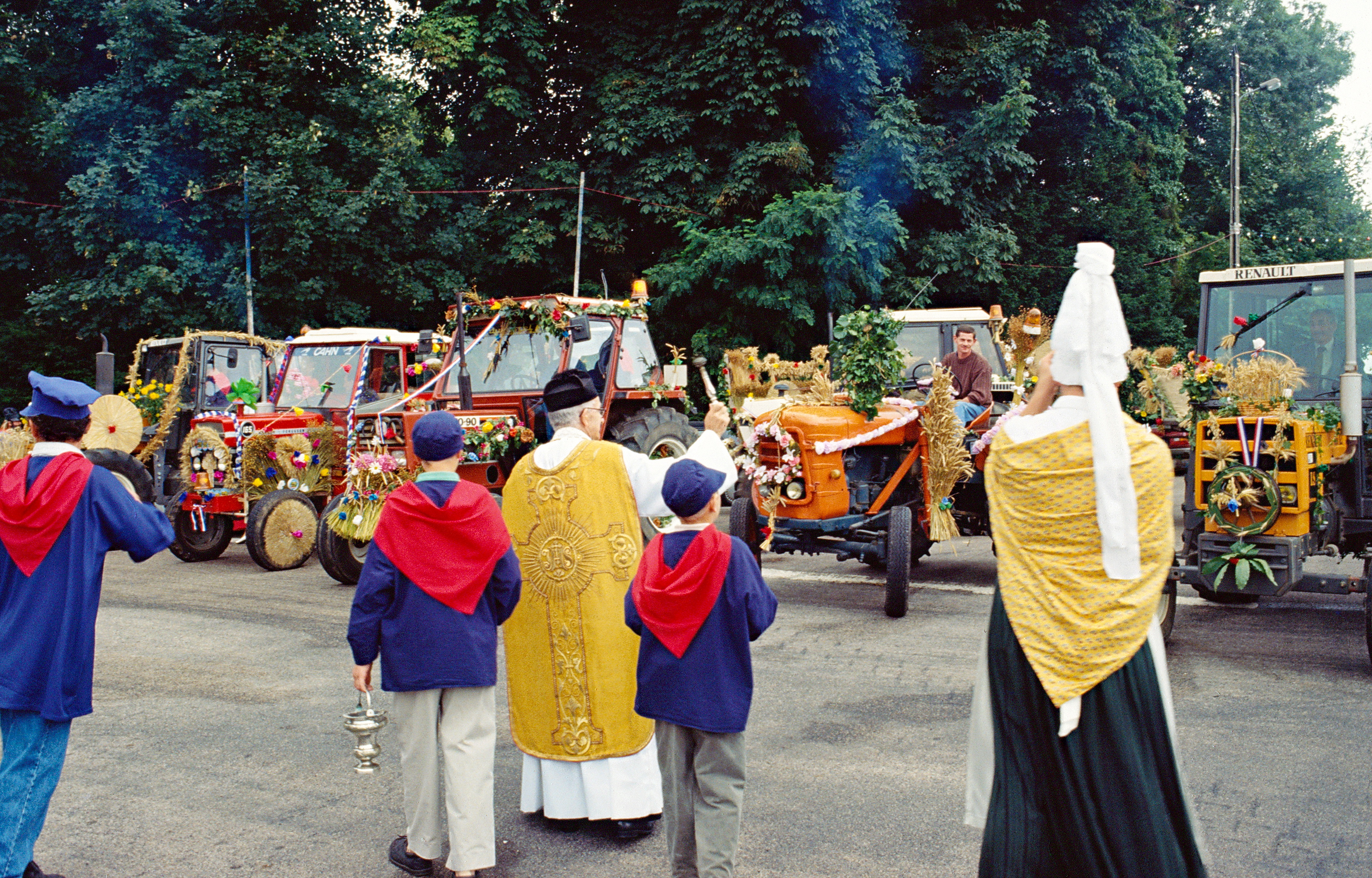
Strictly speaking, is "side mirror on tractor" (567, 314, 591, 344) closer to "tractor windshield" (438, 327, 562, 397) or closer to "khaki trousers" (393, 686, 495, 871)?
"tractor windshield" (438, 327, 562, 397)

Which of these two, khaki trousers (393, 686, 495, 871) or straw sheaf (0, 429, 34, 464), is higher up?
straw sheaf (0, 429, 34, 464)

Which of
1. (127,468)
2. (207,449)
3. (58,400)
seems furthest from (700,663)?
(207,449)

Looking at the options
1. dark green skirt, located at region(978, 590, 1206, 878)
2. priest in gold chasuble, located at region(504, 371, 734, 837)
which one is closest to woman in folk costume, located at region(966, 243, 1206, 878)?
dark green skirt, located at region(978, 590, 1206, 878)

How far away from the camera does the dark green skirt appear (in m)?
2.77

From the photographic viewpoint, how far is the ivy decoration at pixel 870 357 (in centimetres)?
850

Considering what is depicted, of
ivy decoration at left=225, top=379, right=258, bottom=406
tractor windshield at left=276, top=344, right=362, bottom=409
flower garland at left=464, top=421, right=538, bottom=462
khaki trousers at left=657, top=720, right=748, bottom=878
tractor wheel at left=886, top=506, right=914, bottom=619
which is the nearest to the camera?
khaki trousers at left=657, top=720, right=748, bottom=878

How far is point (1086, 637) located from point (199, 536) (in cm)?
1073

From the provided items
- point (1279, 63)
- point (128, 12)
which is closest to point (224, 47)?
point (128, 12)

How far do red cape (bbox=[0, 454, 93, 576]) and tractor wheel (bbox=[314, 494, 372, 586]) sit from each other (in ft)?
19.4

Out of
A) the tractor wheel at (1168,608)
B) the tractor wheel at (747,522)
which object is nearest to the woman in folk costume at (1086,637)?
the tractor wheel at (1168,608)

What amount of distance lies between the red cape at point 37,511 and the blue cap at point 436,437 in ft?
3.65

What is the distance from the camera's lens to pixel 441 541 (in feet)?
11.9

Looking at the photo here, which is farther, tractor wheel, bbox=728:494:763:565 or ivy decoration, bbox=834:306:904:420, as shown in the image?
tractor wheel, bbox=728:494:763:565

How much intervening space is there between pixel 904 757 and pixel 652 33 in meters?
18.5
